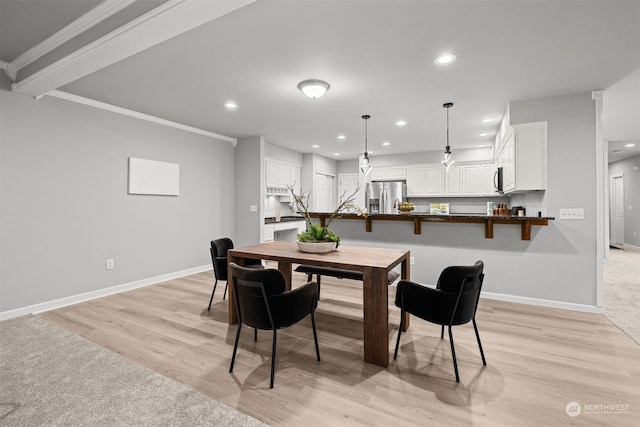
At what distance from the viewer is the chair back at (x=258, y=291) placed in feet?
6.39

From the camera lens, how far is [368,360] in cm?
225

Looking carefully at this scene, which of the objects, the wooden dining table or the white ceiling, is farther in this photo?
the wooden dining table

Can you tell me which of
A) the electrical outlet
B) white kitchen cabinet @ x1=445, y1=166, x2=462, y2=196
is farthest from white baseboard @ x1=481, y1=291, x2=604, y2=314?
white kitchen cabinet @ x1=445, y1=166, x2=462, y2=196

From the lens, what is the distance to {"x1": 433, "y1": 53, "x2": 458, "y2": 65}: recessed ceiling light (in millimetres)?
2531

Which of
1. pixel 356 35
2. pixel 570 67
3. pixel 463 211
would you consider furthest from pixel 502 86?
pixel 463 211

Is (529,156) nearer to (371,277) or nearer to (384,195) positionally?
(371,277)

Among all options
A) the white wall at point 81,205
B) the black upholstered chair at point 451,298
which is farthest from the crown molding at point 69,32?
the black upholstered chair at point 451,298

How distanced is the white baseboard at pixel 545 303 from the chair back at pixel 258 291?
10.0ft

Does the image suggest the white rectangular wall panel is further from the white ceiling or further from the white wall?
the white ceiling

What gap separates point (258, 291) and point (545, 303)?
139 inches

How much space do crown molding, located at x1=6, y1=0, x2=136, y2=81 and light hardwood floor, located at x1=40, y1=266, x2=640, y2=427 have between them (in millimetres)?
2539

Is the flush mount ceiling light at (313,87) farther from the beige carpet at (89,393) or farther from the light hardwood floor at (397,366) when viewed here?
the beige carpet at (89,393)

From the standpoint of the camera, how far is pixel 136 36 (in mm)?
1985

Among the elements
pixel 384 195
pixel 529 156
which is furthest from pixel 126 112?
pixel 384 195
